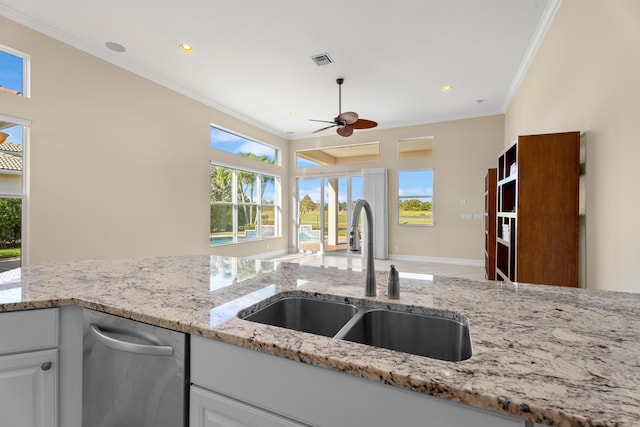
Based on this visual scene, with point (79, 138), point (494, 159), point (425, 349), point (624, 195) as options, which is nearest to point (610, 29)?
point (624, 195)

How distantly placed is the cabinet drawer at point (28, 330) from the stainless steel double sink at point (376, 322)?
2.53 ft

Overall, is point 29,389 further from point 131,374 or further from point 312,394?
point 312,394

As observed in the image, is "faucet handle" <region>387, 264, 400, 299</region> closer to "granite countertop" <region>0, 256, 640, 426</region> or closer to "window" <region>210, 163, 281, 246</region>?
"granite countertop" <region>0, 256, 640, 426</region>

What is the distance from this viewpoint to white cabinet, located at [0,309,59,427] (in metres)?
1.06

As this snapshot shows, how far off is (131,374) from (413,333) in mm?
992

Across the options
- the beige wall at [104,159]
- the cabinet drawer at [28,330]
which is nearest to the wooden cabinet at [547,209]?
the cabinet drawer at [28,330]

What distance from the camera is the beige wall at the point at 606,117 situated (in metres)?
1.86

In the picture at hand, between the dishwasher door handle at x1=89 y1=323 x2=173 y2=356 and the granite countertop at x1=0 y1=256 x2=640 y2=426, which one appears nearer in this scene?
the granite countertop at x1=0 y1=256 x2=640 y2=426

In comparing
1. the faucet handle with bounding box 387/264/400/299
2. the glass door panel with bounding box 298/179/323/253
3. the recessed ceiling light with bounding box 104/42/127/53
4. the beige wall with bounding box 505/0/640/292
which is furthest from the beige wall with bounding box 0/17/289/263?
the beige wall with bounding box 505/0/640/292

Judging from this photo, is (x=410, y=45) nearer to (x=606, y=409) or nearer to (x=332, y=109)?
(x=332, y=109)

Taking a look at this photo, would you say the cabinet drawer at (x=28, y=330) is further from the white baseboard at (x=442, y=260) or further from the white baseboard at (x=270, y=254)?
the white baseboard at (x=442, y=260)

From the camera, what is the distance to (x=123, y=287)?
1279 mm

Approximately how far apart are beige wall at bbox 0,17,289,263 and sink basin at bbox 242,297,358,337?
3.92 m

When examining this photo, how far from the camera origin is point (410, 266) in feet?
21.2
